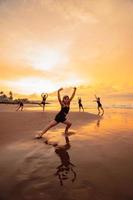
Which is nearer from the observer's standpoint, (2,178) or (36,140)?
(2,178)

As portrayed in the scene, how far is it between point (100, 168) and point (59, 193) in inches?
71.2

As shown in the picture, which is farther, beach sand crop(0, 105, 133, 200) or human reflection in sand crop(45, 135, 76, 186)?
human reflection in sand crop(45, 135, 76, 186)

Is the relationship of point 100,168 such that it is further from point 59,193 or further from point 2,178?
point 2,178

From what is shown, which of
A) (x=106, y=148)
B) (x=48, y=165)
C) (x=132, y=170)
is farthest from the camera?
(x=106, y=148)

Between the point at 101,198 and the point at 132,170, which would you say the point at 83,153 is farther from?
the point at 101,198

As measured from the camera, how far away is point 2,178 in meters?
5.14

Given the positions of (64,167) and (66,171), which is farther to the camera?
(64,167)

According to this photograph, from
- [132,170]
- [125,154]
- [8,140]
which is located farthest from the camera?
[8,140]

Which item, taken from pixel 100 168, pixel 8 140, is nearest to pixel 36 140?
pixel 8 140

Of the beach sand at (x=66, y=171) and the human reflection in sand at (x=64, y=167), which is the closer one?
the beach sand at (x=66, y=171)

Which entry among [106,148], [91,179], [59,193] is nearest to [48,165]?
[91,179]

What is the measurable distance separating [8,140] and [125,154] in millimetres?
4731

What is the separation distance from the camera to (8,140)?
9.75 meters

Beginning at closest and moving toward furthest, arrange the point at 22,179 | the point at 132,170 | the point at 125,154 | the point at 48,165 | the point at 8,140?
the point at 22,179 → the point at 132,170 → the point at 48,165 → the point at 125,154 → the point at 8,140
